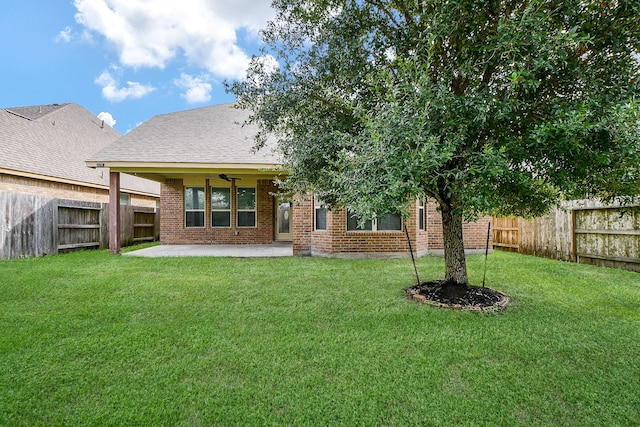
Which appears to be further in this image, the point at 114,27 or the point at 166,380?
the point at 114,27

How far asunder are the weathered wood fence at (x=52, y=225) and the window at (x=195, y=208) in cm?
212

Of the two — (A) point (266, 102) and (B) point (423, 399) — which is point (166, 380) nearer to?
(B) point (423, 399)

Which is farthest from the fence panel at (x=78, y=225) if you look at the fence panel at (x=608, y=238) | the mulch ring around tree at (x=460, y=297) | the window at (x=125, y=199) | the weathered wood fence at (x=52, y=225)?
the fence panel at (x=608, y=238)

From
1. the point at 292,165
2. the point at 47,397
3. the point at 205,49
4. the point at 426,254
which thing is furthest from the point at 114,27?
the point at 47,397

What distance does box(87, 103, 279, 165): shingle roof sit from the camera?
9719 millimetres

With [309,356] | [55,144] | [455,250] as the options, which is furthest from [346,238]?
[55,144]

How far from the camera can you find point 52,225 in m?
9.99

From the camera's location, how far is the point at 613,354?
316 centimetres

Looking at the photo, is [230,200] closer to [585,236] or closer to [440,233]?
[440,233]

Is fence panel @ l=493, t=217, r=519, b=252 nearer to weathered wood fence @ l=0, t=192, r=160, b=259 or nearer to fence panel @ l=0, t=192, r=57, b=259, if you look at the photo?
weathered wood fence @ l=0, t=192, r=160, b=259

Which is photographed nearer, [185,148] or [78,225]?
[185,148]

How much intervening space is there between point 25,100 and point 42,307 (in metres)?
23.2

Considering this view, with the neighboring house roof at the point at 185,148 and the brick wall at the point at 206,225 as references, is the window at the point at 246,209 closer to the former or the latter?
the brick wall at the point at 206,225

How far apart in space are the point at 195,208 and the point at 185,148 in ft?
9.73
